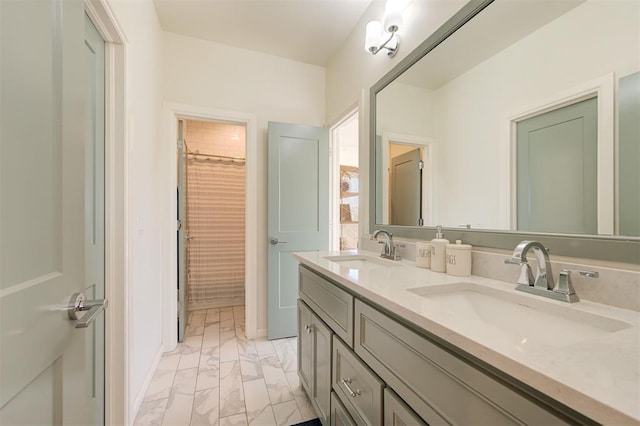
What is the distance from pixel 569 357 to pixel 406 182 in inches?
50.7

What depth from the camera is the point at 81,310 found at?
2.18 ft

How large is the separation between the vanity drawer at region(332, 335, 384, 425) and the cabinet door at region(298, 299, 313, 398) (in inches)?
11.8

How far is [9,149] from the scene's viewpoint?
1.55ft

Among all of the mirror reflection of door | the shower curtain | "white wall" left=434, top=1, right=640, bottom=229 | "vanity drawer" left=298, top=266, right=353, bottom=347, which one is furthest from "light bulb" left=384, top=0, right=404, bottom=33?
the shower curtain

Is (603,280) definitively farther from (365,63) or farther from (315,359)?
(365,63)

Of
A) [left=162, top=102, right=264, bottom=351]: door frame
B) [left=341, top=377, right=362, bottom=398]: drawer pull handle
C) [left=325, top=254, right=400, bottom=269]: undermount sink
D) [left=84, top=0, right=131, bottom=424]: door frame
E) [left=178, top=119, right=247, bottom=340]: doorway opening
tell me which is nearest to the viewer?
[left=341, top=377, right=362, bottom=398]: drawer pull handle

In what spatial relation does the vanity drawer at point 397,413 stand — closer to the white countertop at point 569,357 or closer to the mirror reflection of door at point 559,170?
the white countertop at point 569,357

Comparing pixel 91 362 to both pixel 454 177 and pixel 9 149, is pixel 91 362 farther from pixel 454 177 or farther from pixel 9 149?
pixel 454 177

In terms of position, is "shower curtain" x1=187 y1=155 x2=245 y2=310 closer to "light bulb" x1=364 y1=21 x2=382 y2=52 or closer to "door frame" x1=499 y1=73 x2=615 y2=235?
"light bulb" x1=364 y1=21 x2=382 y2=52

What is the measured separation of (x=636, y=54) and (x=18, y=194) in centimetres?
149

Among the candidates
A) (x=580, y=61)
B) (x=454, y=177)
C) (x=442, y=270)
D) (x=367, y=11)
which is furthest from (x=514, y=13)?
(x=367, y=11)

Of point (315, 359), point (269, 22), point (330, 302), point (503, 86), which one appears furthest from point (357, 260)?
point (269, 22)

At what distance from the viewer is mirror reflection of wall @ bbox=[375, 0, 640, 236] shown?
0.76 m

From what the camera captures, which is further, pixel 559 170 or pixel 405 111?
pixel 405 111
